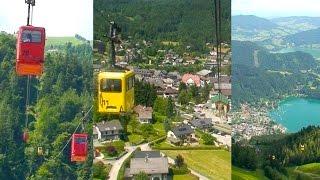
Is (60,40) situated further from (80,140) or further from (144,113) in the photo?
(144,113)

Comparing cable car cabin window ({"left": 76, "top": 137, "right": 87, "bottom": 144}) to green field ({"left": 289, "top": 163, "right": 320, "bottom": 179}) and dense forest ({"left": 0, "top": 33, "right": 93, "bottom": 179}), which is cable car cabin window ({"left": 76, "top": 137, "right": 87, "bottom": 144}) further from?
green field ({"left": 289, "top": 163, "right": 320, "bottom": 179})

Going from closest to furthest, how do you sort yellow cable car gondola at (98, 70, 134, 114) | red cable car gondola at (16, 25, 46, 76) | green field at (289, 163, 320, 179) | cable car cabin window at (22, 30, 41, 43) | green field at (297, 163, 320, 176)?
1. yellow cable car gondola at (98, 70, 134, 114)
2. red cable car gondola at (16, 25, 46, 76)
3. cable car cabin window at (22, 30, 41, 43)
4. green field at (289, 163, 320, 179)
5. green field at (297, 163, 320, 176)

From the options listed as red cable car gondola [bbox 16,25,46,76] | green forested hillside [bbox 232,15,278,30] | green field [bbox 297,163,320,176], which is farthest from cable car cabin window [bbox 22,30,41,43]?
green forested hillside [bbox 232,15,278,30]

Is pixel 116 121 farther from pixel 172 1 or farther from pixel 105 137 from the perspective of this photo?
pixel 172 1

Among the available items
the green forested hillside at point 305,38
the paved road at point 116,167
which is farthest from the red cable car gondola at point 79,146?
the green forested hillside at point 305,38

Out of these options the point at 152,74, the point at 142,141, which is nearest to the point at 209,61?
the point at 152,74
